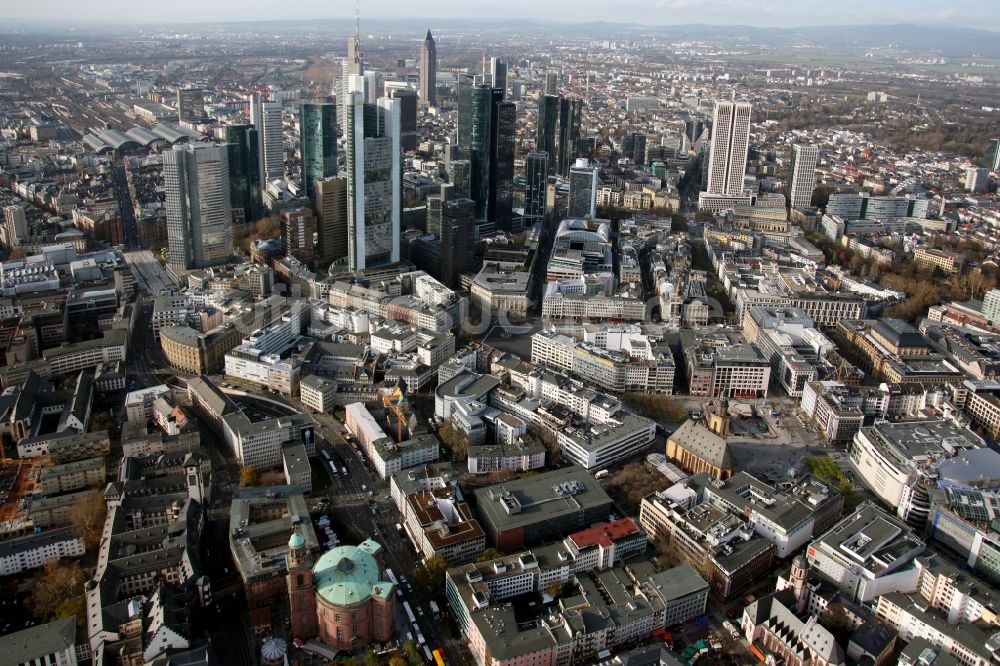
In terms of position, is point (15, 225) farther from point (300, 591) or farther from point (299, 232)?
point (300, 591)

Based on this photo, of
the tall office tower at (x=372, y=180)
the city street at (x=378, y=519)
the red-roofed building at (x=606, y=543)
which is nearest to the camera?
the city street at (x=378, y=519)

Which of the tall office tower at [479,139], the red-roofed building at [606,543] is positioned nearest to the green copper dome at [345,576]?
the red-roofed building at [606,543]

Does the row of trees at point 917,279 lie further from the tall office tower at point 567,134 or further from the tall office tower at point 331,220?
the tall office tower at point 331,220

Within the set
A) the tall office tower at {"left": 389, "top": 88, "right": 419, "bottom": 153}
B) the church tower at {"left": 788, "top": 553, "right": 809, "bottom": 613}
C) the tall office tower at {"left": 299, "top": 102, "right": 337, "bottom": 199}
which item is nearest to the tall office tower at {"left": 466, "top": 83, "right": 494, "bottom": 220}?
the tall office tower at {"left": 299, "top": 102, "right": 337, "bottom": 199}

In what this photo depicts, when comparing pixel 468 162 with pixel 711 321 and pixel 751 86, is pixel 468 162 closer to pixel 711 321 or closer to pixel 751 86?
pixel 711 321

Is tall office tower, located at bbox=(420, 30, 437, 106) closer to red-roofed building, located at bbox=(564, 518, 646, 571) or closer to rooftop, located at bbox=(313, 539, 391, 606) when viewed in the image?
red-roofed building, located at bbox=(564, 518, 646, 571)

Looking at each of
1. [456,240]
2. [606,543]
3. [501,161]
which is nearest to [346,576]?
[606,543]

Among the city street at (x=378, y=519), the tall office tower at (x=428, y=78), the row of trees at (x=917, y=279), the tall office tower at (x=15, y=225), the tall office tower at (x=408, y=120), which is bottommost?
the city street at (x=378, y=519)
